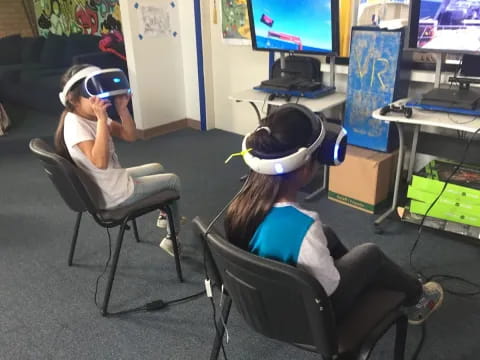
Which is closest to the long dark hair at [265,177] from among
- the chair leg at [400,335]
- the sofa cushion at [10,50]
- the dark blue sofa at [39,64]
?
the chair leg at [400,335]

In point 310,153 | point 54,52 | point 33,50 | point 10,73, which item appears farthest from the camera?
point 33,50

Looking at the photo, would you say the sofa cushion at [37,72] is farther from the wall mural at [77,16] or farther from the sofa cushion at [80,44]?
the wall mural at [77,16]

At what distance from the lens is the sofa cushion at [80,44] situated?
5184 millimetres

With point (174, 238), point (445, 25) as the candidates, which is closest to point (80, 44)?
point (174, 238)

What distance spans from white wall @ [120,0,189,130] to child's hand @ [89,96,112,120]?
2275 millimetres

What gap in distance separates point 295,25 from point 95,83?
1.42 metres

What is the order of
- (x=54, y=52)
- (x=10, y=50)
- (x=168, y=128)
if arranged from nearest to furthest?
(x=168, y=128)
(x=54, y=52)
(x=10, y=50)

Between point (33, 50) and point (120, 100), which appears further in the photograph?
point (33, 50)

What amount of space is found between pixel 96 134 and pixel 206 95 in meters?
2.54

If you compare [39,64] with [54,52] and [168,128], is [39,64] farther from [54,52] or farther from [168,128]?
[168,128]

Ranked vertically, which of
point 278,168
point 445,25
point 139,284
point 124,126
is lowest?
point 139,284

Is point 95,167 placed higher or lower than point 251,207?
lower

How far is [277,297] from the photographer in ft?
3.28

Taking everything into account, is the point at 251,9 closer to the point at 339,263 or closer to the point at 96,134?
the point at 96,134
